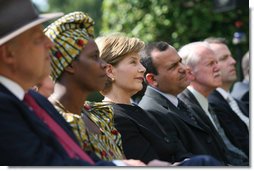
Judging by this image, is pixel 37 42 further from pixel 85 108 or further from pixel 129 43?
pixel 129 43

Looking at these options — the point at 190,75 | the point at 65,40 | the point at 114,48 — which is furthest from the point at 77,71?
the point at 190,75

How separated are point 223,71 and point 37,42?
3371mm

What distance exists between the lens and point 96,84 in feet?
10.5

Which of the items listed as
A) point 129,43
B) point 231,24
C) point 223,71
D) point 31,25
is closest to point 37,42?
point 31,25

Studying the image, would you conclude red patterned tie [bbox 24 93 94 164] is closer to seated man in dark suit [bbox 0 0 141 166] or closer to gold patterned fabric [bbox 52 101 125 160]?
seated man in dark suit [bbox 0 0 141 166]

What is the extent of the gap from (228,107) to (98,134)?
241cm

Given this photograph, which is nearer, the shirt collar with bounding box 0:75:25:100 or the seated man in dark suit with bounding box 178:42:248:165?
the shirt collar with bounding box 0:75:25:100

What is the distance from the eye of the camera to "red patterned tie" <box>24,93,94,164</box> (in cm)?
276

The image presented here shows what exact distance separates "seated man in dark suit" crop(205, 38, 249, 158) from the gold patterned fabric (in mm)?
1682

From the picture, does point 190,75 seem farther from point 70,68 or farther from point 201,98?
point 70,68

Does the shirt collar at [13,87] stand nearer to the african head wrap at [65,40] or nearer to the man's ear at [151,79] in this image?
the african head wrap at [65,40]

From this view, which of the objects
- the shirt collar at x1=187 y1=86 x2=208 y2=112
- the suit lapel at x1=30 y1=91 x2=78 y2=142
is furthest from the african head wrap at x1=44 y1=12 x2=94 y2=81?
the shirt collar at x1=187 y1=86 x2=208 y2=112

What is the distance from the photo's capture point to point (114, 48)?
13.0 ft

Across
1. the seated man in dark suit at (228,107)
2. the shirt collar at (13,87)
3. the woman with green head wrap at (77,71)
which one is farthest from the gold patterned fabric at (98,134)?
the seated man in dark suit at (228,107)
